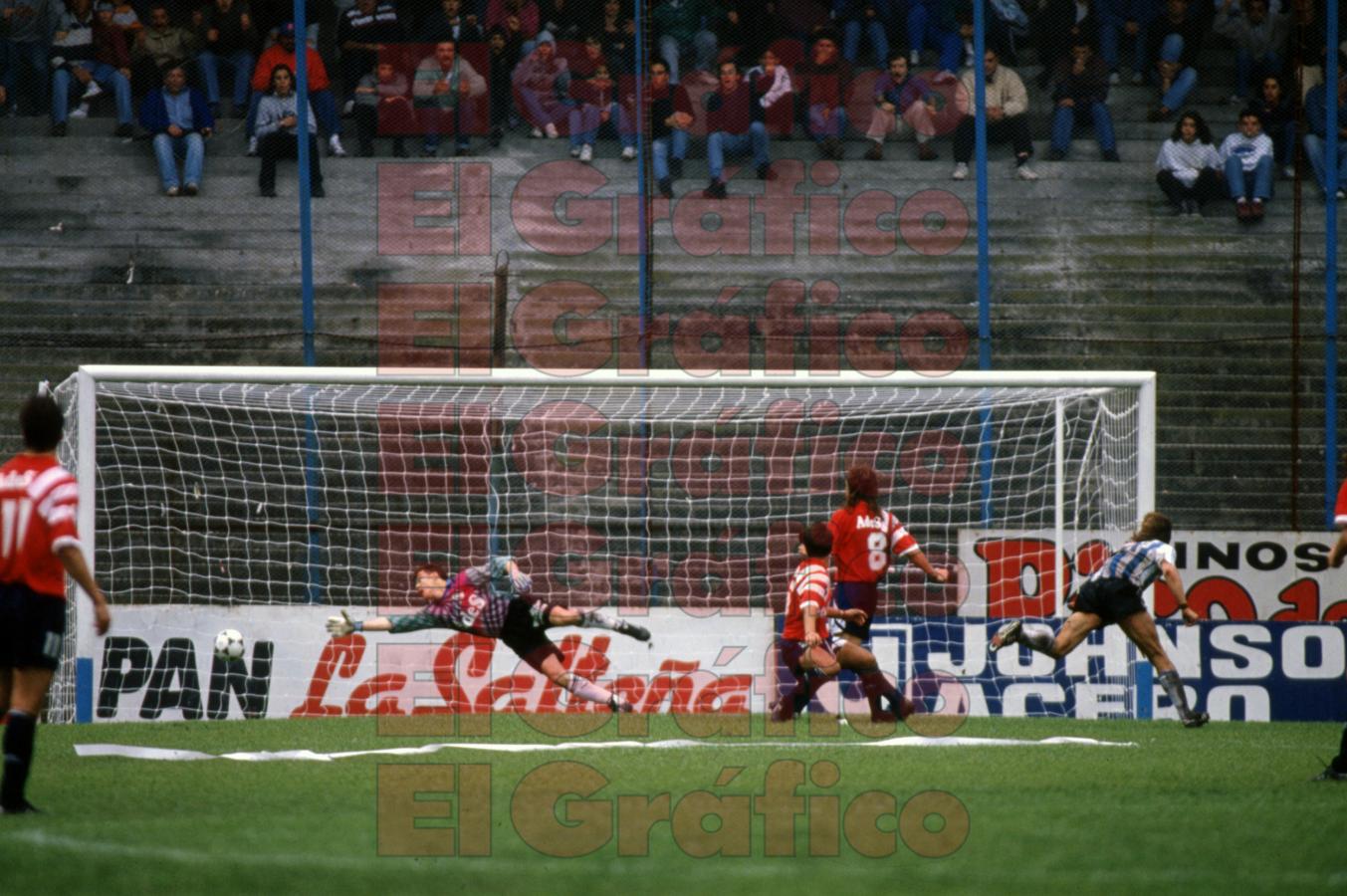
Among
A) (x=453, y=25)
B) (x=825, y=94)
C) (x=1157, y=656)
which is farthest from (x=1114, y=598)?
(x=453, y=25)

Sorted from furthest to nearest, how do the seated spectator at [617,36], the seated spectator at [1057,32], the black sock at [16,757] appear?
the seated spectator at [1057,32] < the seated spectator at [617,36] < the black sock at [16,757]

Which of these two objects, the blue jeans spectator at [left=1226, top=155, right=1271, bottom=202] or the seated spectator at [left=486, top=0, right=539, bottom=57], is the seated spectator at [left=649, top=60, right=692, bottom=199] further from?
the blue jeans spectator at [left=1226, top=155, right=1271, bottom=202]

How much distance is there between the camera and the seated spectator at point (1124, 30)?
17703 mm

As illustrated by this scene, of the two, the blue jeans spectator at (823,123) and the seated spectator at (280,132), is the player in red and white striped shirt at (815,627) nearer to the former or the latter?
the blue jeans spectator at (823,123)

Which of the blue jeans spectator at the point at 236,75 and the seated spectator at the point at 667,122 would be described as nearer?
the seated spectator at the point at 667,122

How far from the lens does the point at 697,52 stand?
17422 mm

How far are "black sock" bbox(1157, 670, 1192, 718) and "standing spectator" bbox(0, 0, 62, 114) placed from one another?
510 inches

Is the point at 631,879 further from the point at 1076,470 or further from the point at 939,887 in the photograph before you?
the point at 1076,470

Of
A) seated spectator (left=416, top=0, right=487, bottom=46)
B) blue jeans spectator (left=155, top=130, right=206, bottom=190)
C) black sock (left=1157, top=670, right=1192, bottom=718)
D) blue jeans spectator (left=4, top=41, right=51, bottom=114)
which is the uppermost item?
seated spectator (left=416, top=0, right=487, bottom=46)

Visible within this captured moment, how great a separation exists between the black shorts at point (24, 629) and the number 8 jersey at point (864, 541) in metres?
5.60

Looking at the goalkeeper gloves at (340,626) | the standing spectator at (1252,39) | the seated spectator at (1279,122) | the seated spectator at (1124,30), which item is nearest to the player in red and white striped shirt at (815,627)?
the goalkeeper gloves at (340,626)

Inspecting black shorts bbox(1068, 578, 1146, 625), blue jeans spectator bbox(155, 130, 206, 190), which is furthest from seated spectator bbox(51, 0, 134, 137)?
black shorts bbox(1068, 578, 1146, 625)

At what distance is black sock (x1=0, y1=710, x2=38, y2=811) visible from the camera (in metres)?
6.57

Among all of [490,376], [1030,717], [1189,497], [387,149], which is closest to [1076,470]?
[1189,497]
